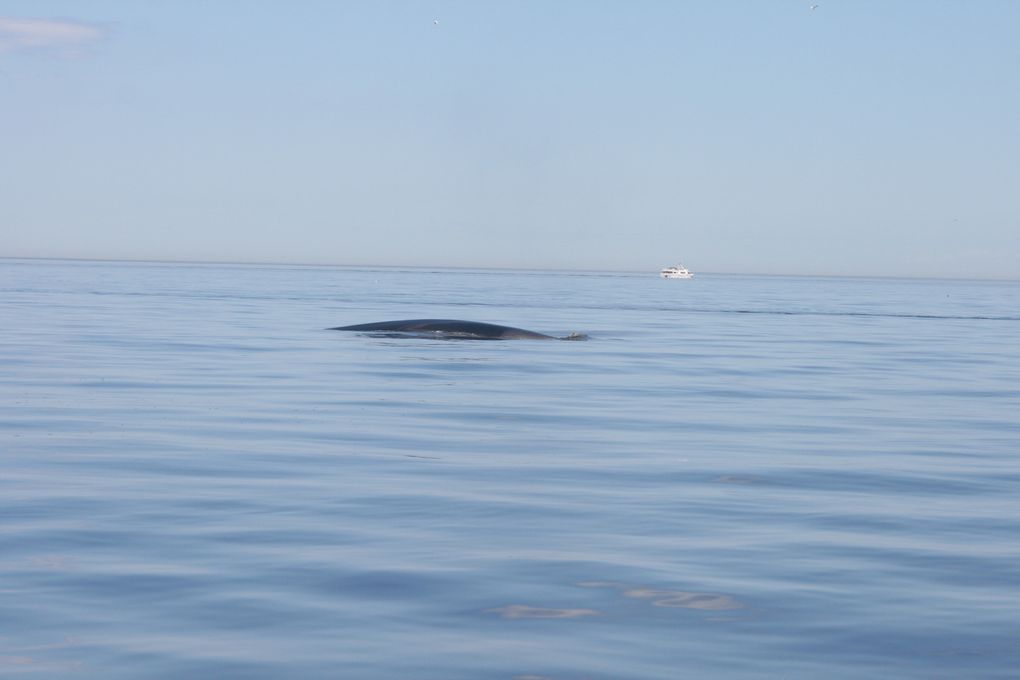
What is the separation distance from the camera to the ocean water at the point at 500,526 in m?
6.04

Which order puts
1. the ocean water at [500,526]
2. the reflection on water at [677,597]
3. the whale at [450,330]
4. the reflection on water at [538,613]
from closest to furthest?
the ocean water at [500,526], the reflection on water at [538,613], the reflection on water at [677,597], the whale at [450,330]

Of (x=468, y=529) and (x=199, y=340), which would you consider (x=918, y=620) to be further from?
(x=199, y=340)

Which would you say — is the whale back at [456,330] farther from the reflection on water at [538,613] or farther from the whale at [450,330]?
the reflection on water at [538,613]

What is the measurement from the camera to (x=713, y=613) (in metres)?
6.67

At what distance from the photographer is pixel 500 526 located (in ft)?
29.0

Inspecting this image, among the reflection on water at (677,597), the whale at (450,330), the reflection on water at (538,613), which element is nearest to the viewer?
the reflection on water at (538,613)

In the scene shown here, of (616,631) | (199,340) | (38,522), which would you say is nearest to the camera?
(616,631)

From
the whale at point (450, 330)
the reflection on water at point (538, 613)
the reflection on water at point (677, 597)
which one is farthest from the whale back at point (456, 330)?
the reflection on water at point (538, 613)

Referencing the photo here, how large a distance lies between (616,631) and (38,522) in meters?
4.00

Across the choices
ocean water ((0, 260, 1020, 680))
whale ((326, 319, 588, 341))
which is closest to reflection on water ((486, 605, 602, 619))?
ocean water ((0, 260, 1020, 680))

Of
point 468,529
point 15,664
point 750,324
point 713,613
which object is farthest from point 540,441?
point 750,324

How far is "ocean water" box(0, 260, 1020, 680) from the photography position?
604cm

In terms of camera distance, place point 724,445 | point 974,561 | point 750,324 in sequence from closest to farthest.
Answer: point 974,561, point 724,445, point 750,324

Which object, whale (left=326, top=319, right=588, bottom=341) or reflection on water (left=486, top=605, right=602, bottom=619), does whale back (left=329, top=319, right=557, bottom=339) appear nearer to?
whale (left=326, top=319, right=588, bottom=341)
